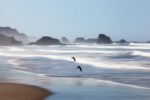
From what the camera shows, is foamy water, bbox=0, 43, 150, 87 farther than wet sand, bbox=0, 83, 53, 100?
Answer: Yes

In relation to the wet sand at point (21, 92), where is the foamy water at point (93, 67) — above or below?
above

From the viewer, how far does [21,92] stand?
57.5 ft

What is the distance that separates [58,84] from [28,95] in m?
4.26

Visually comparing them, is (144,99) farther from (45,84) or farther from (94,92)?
(45,84)

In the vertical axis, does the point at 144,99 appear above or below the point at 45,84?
below

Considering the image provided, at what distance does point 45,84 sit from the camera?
821 inches

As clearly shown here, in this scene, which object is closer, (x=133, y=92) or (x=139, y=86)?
(x=133, y=92)

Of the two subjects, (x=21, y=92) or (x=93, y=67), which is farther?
(x=93, y=67)

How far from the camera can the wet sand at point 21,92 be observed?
16.1 metres

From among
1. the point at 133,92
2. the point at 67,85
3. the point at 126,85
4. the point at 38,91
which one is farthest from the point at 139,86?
the point at 38,91

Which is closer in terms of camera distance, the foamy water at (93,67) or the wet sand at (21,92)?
the wet sand at (21,92)

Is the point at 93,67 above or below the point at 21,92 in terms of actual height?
above

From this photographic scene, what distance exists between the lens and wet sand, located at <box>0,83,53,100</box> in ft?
52.8

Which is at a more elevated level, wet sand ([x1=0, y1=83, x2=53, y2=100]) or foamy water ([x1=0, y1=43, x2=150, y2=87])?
foamy water ([x1=0, y1=43, x2=150, y2=87])
